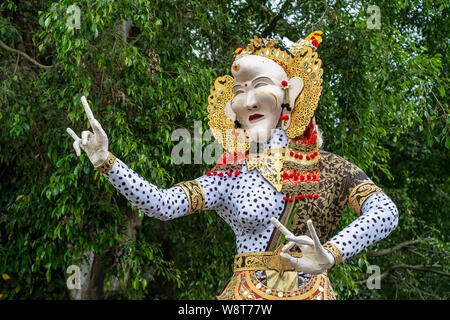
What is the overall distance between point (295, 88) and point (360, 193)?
62 cm

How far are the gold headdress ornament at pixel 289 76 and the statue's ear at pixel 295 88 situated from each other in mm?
18

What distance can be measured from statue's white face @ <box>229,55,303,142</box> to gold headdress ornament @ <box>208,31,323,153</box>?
0.15ft

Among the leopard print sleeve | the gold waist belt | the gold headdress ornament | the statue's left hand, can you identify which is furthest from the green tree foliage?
the statue's left hand

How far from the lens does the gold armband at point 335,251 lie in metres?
2.63

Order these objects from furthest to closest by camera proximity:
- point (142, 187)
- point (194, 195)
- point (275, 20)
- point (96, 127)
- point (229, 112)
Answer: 1. point (275, 20)
2. point (229, 112)
3. point (194, 195)
4. point (142, 187)
5. point (96, 127)

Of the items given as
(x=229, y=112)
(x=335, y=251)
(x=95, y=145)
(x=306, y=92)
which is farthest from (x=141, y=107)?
(x=335, y=251)

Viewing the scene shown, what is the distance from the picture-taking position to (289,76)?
334cm

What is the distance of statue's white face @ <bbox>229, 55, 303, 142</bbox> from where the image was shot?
10.6 feet

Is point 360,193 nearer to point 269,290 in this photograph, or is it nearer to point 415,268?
point 269,290

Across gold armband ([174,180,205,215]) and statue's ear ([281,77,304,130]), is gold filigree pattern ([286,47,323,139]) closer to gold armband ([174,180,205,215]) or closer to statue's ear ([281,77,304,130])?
statue's ear ([281,77,304,130])

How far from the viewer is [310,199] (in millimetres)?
3088

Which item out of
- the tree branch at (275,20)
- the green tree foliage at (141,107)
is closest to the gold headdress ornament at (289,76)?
the green tree foliage at (141,107)

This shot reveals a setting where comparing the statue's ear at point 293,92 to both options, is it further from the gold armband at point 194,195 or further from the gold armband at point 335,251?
the gold armband at point 335,251

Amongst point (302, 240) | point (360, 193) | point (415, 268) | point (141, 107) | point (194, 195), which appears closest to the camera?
point (302, 240)
